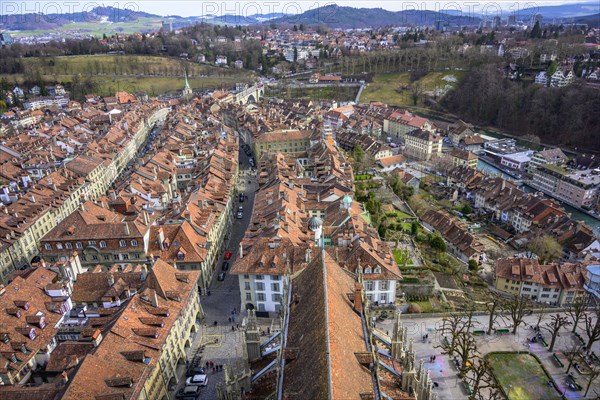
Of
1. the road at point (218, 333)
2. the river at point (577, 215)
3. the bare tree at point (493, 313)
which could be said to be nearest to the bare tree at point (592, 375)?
the bare tree at point (493, 313)

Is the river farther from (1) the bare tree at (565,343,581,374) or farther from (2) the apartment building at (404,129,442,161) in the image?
(1) the bare tree at (565,343,581,374)

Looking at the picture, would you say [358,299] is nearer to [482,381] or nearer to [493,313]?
[482,381]

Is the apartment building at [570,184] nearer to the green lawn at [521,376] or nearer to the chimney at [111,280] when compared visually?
the green lawn at [521,376]

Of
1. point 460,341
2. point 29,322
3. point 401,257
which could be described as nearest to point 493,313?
point 460,341

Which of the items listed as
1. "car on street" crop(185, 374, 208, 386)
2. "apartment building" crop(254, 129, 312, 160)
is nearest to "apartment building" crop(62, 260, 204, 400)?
"car on street" crop(185, 374, 208, 386)

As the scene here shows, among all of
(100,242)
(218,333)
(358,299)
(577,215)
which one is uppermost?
(358,299)
